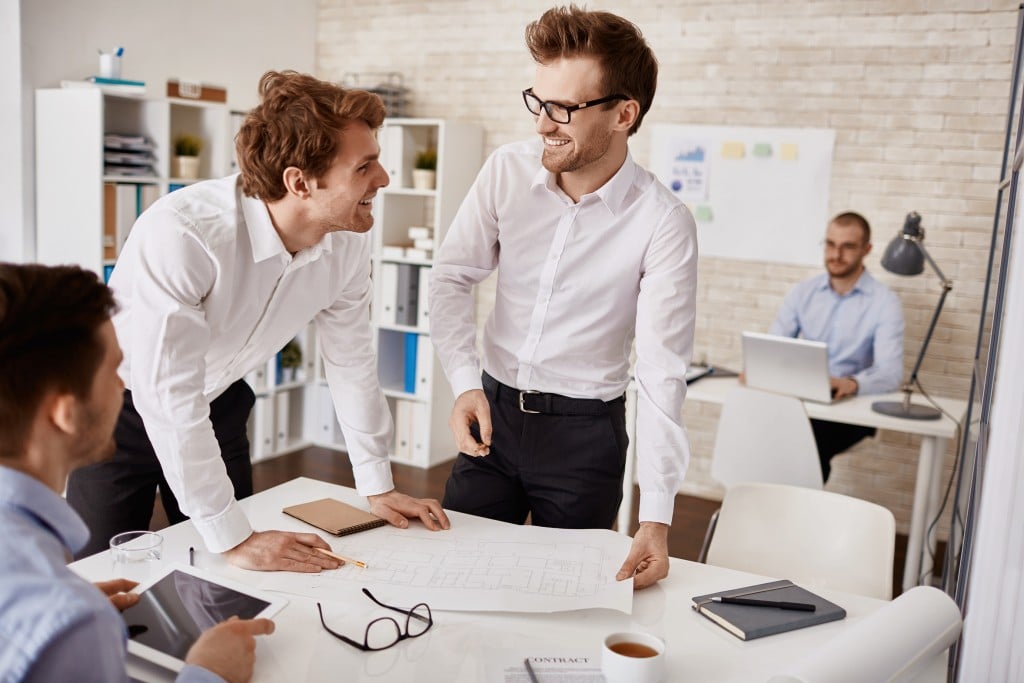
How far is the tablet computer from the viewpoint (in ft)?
4.37

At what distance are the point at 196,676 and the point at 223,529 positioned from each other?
48 cm

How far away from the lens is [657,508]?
1818 mm

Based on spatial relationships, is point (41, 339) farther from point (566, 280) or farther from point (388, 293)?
point (388, 293)

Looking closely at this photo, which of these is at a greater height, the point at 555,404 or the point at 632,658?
the point at 555,404

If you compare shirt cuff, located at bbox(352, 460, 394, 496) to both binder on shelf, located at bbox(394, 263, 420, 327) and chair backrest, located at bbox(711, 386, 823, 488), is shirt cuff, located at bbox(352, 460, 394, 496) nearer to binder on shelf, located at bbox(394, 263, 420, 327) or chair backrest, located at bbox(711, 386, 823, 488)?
chair backrest, located at bbox(711, 386, 823, 488)

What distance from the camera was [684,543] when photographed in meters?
4.21

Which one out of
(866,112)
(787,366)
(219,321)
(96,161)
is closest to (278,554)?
(219,321)

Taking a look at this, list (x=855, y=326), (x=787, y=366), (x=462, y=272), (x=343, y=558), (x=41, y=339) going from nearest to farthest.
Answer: (x=41, y=339)
(x=343, y=558)
(x=462, y=272)
(x=787, y=366)
(x=855, y=326)

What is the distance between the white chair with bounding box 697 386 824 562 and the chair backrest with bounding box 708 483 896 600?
1.03m

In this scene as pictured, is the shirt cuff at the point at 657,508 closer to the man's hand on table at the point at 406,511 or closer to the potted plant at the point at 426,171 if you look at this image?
the man's hand on table at the point at 406,511

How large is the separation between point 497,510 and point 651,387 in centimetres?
47

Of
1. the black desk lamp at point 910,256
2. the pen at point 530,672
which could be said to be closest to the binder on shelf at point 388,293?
the black desk lamp at point 910,256

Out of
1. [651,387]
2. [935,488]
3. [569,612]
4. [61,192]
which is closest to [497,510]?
[651,387]

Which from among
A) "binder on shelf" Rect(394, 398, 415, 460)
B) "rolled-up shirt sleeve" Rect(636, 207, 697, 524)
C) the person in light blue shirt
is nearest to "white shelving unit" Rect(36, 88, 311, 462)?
"binder on shelf" Rect(394, 398, 415, 460)
